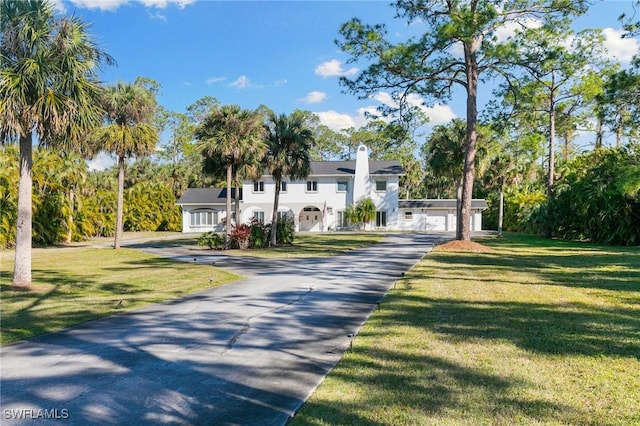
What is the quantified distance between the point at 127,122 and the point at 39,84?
43.1 ft

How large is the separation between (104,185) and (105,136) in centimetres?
2562

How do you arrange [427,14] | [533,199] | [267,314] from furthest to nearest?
[533,199]
[427,14]
[267,314]

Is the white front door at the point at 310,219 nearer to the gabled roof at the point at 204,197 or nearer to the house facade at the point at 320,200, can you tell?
the house facade at the point at 320,200

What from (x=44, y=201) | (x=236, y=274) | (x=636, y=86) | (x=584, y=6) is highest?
(x=584, y=6)

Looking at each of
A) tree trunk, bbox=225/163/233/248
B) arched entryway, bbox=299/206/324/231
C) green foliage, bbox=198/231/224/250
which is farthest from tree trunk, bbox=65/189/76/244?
arched entryway, bbox=299/206/324/231

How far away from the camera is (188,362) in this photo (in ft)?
17.4

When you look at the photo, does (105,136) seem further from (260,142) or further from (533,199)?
(533,199)

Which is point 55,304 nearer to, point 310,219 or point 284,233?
point 284,233

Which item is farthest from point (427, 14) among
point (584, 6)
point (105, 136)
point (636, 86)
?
point (105, 136)

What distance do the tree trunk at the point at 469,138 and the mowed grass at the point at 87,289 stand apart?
38.9 feet

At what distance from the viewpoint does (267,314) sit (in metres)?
7.91

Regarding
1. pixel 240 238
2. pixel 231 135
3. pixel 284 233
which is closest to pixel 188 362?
pixel 231 135

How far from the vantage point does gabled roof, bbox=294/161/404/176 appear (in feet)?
147

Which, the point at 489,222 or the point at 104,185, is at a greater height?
the point at 104,185
